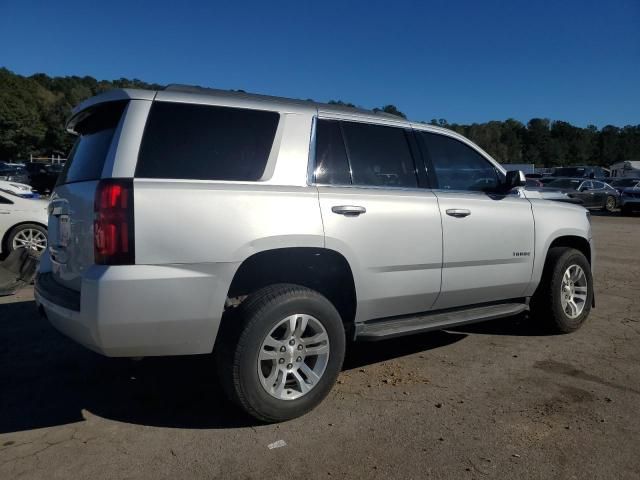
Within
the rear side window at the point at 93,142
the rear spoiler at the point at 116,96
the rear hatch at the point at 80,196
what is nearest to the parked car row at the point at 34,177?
the rear side window at the point at 93,142

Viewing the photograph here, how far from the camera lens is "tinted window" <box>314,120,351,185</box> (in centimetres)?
370

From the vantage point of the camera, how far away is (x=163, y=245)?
2.95 meters

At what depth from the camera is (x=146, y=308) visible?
2.93 m

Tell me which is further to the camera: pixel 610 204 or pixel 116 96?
pixel 610 204

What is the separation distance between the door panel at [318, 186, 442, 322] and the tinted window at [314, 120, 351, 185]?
11cm

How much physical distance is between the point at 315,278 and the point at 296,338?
1.86 ft

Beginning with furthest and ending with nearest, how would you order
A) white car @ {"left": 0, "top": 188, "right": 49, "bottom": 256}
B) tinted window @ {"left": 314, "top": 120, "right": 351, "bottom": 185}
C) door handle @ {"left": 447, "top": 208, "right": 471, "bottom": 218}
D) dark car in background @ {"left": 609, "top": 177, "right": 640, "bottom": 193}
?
dark car in background @ {"left": 609, "top": 177, "right": 640, "bottom": 193} < white car @ {"left": 0, "top": 188, "right": 49, "bottom": 256} < door handle @ {"left": 447, "top": 208, "right": 471, "bottom": 218} < tinted window @ {"left": 314, "top": 120, "right": 351, "bottom": 185}

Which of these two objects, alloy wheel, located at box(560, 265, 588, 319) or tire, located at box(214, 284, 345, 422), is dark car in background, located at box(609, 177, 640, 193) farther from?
tire, located at box(214, 284, 345, 422)

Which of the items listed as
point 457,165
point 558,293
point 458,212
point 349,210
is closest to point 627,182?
point 558,293

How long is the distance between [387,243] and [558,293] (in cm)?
227

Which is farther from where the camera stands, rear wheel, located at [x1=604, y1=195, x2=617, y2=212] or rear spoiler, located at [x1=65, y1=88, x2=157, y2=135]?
rear wheel, located at [x1=604, y1=195, x2=617, y2=212]

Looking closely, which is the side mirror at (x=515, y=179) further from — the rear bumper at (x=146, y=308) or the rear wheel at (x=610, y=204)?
the rear wheel at (x=610, y=204)

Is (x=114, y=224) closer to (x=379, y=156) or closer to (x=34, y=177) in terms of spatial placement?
(x=379, y=156)

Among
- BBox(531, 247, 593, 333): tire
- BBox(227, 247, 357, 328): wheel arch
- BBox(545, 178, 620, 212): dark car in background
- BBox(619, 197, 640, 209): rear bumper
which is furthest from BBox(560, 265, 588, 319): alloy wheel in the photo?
BBox(619, 197, 640, 209): rear bumper
